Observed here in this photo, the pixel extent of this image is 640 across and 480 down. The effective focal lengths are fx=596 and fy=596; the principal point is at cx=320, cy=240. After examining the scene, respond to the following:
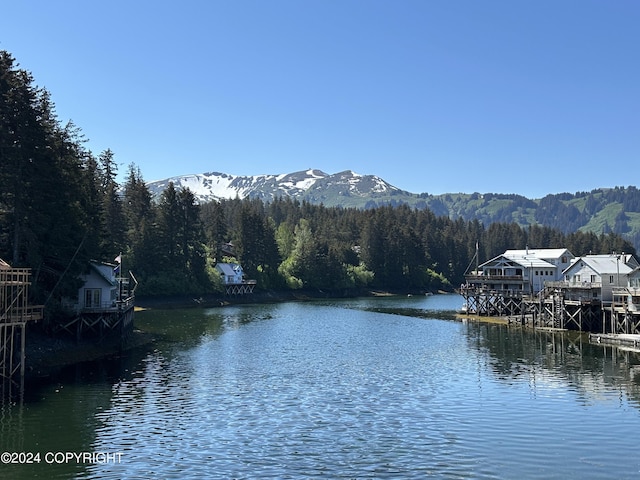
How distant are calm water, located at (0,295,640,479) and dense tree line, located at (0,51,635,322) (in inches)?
485

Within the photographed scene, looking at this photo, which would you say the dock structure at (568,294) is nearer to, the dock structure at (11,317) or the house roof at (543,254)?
the house roof at (543,254)

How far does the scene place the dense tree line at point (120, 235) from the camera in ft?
166

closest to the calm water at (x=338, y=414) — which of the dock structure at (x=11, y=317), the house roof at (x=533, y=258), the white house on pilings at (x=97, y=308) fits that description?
the dock structure at (x=11, y=317)

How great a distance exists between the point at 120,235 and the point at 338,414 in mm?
84525

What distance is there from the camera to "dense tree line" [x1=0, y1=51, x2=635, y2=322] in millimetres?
50656

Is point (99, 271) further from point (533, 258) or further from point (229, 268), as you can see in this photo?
point (229, 268)

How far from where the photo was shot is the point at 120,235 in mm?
109562

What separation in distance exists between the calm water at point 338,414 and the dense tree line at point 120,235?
1233 centimetres

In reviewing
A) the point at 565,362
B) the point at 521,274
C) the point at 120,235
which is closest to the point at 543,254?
the point at 521,274

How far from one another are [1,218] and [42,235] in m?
4.69

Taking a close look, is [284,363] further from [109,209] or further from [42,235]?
[109,209]

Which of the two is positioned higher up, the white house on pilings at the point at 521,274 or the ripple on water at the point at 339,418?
the white house on pilings at the point at 521,274

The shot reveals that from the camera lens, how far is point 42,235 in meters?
53.6

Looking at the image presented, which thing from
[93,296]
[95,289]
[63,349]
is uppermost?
[95,289]
